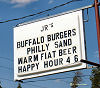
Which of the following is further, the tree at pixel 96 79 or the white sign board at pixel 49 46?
the tree at pixel 96 79

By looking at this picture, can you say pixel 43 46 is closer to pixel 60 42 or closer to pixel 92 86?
pixel 60 42

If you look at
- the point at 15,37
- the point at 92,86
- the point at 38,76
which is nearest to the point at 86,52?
the point at 38,76

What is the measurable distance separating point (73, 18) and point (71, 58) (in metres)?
1.61

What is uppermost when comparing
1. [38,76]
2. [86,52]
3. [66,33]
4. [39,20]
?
[39,20]

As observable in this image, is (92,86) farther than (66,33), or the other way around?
(92,86)

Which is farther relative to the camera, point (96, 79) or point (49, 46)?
point (96, 79)

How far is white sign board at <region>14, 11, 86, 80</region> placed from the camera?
11.5 meters

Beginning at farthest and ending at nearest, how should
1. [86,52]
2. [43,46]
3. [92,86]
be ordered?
[92,86]
[43,46]
[86,52]

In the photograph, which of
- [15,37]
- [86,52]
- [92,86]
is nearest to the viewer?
[86,52]

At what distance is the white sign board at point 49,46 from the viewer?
11461mm

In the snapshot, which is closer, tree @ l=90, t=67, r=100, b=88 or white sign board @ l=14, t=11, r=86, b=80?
white sign board @ l=14, t=11, r=86, b=80

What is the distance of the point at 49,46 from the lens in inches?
472

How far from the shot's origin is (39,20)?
12.7 m

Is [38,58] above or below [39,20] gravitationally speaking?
below
